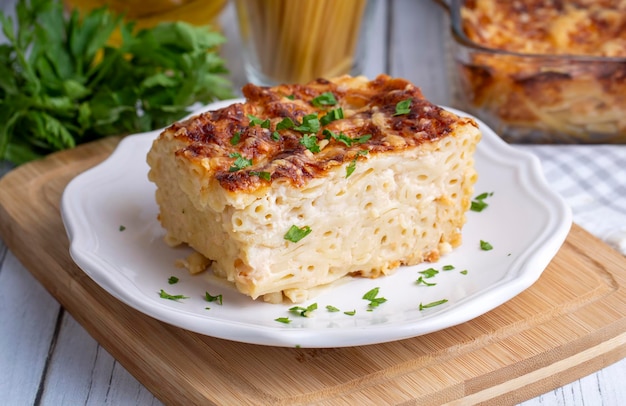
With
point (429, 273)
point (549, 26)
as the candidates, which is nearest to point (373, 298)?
point (429, 273)

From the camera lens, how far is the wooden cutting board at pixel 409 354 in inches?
107

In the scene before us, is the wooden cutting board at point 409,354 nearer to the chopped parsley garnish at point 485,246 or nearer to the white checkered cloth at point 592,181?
the chopped parsley garnish at point 485,246

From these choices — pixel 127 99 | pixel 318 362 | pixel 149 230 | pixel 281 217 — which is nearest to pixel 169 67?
pixel 127 99

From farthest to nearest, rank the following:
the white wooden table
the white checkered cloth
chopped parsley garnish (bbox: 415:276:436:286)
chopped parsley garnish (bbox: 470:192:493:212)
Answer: the white checkered cloth
chopped parsley garnish (bbox: 470:192:493:212)
chopped parsley garnish (bbox: 415:276:436:286)
the white wooden table

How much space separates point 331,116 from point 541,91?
154 centimetres

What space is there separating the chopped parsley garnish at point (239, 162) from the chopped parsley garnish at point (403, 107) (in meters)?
0.61

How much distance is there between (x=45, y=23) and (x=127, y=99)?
0.59 m

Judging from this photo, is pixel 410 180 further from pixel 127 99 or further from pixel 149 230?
pixel 127 99

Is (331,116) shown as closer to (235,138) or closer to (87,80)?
(235,138)

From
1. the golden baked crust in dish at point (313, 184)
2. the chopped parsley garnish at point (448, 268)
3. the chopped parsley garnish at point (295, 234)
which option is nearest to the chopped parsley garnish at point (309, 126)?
the golden baked crust in dish at point (313, 184)

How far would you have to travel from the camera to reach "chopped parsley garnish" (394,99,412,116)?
315 cm

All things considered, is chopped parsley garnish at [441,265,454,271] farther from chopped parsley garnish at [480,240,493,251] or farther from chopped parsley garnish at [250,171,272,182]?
chopped parsley garnish at [250,171,272,182]

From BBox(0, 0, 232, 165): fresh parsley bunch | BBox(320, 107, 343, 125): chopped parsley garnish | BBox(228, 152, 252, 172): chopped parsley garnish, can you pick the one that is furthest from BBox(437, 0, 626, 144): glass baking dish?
BBox(228, 152, 252, 172): chopped parsley garnish

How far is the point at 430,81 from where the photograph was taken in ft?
17.5
